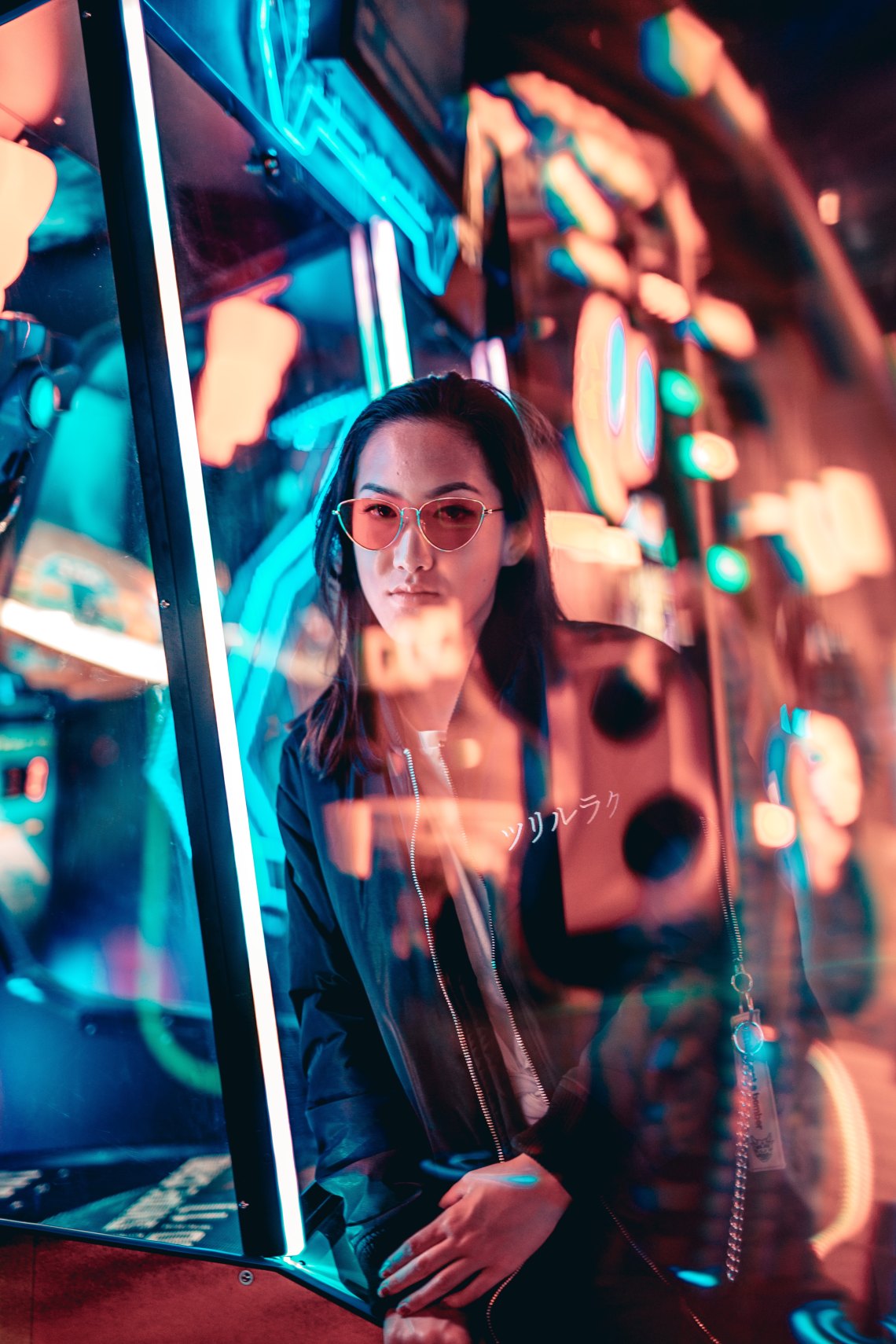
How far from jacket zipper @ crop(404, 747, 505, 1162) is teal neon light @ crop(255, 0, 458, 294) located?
0.67m

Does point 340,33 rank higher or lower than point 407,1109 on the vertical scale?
higher

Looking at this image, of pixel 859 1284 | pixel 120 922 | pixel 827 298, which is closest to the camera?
pixel 859 1284

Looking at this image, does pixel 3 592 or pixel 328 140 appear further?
pixel 3 592

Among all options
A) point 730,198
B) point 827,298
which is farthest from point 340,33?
point 827,298

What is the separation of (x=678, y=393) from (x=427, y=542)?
0.38m

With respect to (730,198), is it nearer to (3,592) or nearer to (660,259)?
(660,259)

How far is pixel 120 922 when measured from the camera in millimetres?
1259

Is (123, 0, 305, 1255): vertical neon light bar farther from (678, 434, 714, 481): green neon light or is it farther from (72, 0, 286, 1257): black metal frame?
(678, 434, 714, 481): green neon light

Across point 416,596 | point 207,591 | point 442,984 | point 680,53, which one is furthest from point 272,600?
point 680,53

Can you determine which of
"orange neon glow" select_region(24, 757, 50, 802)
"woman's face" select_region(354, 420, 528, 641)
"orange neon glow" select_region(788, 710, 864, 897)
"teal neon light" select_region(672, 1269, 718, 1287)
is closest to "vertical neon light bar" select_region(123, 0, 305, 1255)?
"woman's face" select_region(354, 420, 528, 641)

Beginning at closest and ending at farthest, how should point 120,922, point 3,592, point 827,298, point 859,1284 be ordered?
point 859,1284 → point 827,298 → point 120,922 → point 3,592

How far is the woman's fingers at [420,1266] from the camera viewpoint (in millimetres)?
995

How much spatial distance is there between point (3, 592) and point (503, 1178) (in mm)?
1061

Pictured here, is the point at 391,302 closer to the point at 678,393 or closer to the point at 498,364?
the point at 498,364
